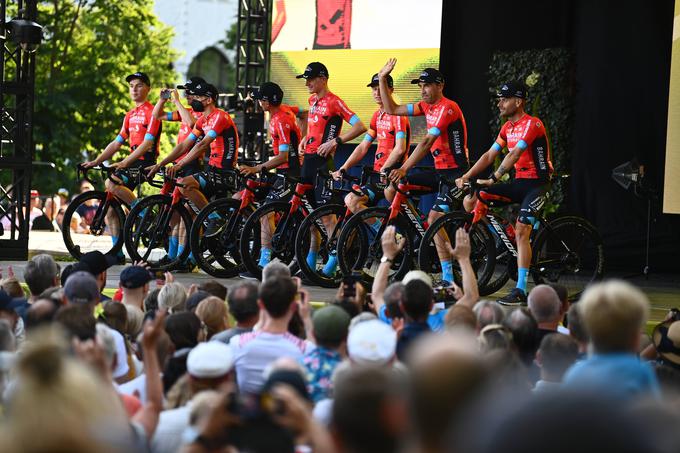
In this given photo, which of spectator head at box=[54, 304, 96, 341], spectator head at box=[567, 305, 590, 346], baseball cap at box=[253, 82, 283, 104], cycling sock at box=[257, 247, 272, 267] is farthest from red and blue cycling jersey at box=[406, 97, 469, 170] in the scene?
spectator head at box=[54, 304, 96, 341]

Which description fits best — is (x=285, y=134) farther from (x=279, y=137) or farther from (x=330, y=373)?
(x=330, y=373)

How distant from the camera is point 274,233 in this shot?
9.87 m

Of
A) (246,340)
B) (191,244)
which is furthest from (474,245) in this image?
(246,340)

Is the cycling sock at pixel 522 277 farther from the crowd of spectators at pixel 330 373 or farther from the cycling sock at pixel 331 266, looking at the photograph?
the crowd of spectators at pixel 330 373

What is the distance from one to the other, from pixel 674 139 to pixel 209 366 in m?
8.57

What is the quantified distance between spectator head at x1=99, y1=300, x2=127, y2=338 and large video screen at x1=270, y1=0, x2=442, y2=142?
8760 mm

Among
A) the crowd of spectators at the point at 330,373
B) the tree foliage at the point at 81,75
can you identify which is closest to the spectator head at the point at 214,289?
the crowd of spectators at the point at 330,373

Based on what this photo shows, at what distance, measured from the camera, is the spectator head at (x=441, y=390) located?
5.58 ft

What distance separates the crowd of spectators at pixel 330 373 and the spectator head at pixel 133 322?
0.01 m

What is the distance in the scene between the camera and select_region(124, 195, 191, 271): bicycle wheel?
10305 mm

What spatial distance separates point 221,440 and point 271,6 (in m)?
13.1

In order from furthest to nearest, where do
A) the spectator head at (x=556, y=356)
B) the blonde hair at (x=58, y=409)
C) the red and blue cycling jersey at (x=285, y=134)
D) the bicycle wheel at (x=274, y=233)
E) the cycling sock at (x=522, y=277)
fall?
the red and blue cycling jersey at (x=285, y=134), the bicycle wheel at (x=274, y=233), the cycling sock at (x=522, y=277), the spectator head at (x=556, y=356), the blonde hair at (x=58, y=409)

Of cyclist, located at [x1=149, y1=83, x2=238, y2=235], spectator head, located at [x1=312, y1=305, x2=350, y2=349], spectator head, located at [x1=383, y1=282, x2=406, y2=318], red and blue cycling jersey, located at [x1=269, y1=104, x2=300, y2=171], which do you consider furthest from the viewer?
cyclist, located at [x1=149, y1=83, x2=238, y2=235]

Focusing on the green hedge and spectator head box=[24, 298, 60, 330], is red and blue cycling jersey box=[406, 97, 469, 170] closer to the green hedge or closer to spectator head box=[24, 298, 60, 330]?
the green hedge
